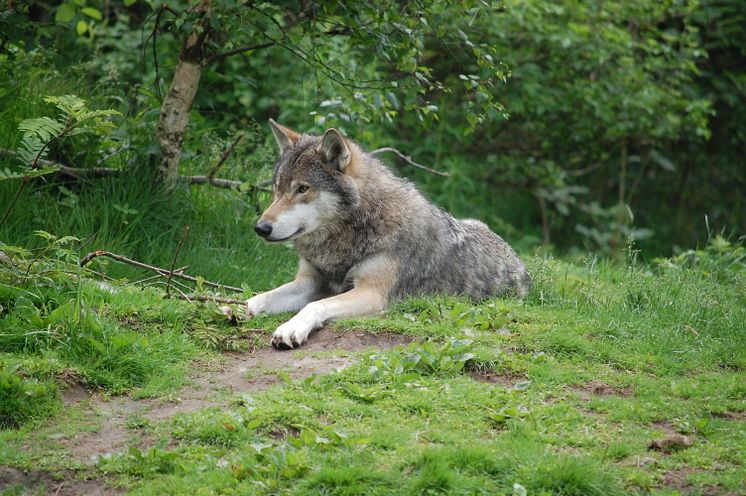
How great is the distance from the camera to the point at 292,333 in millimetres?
5641

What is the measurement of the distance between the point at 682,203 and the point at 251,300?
11.8m

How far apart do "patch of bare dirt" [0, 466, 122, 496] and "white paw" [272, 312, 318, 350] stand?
1.82m

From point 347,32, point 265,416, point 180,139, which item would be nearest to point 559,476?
point 265,416

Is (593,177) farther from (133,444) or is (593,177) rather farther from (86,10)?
(133,444)

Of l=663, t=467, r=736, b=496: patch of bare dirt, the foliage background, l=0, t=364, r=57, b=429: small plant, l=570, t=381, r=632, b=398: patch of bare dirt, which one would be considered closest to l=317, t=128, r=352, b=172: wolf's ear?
the foliage background

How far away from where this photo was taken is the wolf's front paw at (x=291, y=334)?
5590mm

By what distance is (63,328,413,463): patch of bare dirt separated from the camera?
4305mm

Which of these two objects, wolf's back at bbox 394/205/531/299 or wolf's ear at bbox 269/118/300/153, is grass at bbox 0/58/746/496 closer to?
wolf's back at bbox 394/205/531/299

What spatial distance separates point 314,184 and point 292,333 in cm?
133

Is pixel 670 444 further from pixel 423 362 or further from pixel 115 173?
pixel 115 173

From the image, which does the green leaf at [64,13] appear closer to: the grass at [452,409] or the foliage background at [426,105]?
the foliage background at [426,105]

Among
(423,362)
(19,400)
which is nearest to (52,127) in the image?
(19,400)

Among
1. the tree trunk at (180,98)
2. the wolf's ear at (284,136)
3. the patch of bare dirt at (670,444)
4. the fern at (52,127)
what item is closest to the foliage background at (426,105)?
the tree trunk at (180,98)

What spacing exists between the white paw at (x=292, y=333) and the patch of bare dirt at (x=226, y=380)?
0.05 metres
